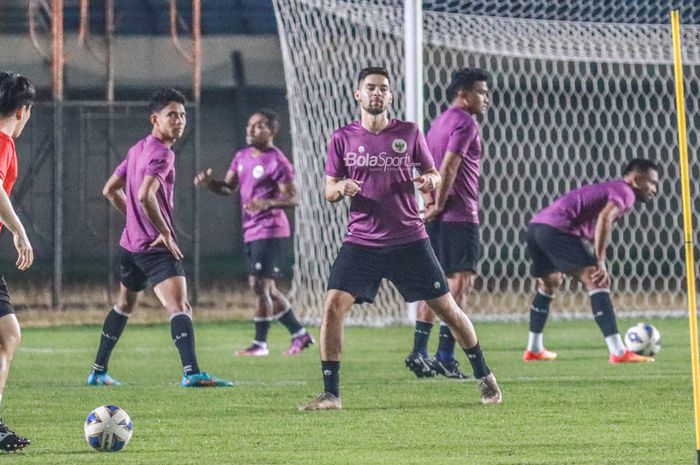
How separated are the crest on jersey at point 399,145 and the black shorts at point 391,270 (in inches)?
20.1

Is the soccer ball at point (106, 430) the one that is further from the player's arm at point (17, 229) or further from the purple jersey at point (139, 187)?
the purple jersey at point (139, 187)

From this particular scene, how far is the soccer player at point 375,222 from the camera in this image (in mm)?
7996

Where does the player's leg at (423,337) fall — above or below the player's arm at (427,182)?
below

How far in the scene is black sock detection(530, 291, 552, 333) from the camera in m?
11.4

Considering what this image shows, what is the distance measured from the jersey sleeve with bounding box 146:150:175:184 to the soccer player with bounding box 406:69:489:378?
1804 millimetres

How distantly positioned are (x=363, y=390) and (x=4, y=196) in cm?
344

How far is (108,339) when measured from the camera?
9625 millimetres

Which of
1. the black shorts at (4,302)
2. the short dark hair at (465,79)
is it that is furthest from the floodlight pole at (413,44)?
the black shorts at (4,302)

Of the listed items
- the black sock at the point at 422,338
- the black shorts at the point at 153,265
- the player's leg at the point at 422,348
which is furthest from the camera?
the black sock at the point at 422,338

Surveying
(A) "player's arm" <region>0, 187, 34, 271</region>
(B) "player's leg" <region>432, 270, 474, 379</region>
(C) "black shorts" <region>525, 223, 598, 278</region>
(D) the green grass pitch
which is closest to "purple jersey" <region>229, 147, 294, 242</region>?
(D) the green grass pitch

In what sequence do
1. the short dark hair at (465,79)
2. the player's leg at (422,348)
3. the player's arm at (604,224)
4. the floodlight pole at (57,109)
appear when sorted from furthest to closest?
1. the floodlight pole at (57,109)
2. the player's arm at (604,224)
3. the player's leg at (422,348)
4. the short dark hair at (465,79)

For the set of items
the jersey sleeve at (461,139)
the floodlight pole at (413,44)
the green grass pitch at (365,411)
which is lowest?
the green grass pitch at (365,411)

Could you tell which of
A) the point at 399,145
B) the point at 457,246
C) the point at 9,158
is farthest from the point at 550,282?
the point at 9,158

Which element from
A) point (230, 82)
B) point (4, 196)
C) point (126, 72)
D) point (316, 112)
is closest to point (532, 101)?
point (316, 112)
